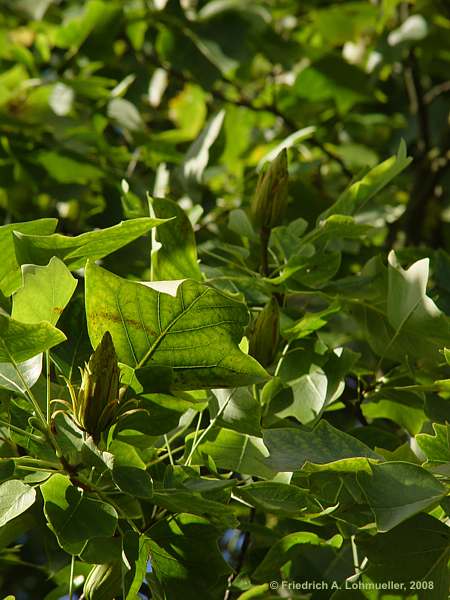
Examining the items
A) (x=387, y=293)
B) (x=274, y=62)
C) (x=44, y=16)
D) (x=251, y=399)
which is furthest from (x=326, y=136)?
(x=251, y=399)

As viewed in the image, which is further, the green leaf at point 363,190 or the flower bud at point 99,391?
the green leaf at point 363,190

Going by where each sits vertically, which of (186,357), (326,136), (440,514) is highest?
(186,357)

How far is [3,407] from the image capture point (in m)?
0.81

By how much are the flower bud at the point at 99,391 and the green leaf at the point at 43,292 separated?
0.05 metres

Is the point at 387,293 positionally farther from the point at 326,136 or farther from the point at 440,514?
the point at 326,136

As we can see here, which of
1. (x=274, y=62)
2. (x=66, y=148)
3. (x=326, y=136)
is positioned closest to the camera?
(x=66, y=148)

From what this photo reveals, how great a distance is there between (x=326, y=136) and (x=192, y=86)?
0.30 m

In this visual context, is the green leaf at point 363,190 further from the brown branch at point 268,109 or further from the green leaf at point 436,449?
the brown branch at point 268,109

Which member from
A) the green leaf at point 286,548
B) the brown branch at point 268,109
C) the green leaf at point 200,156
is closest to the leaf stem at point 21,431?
the green leaf at point 286,548

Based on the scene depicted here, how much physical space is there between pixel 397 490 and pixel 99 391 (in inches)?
9.5

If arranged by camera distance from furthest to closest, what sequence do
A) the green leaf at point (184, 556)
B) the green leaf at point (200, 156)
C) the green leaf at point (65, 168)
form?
the green leaf at point (65, 168) < the green leaf at point (200, 156) < the green leaf at point (184, 556)

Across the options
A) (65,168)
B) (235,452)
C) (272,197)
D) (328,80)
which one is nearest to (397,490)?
(235,452)

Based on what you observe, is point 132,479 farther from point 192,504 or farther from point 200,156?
point 200,156

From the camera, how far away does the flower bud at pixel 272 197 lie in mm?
1041
